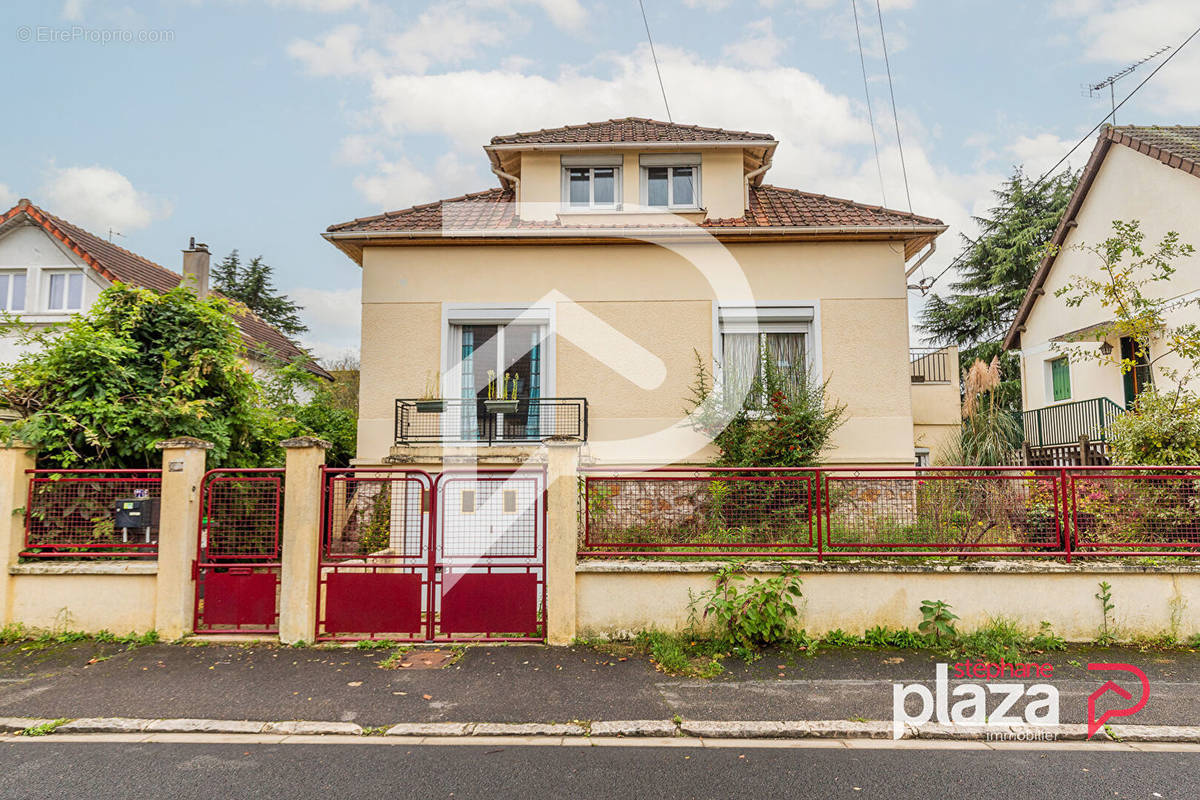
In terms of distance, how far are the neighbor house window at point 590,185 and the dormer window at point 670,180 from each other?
60 cm

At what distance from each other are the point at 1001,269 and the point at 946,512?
954 inches

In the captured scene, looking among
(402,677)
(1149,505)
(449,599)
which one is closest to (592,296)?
(449,599)

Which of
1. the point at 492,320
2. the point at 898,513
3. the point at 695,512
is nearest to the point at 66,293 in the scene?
the point at 492,320

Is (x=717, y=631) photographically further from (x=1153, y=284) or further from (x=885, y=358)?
(x=1153, y=284)

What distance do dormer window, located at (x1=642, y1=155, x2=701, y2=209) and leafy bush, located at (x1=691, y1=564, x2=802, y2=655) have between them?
303 inches

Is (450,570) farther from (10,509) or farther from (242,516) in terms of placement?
(10,509)

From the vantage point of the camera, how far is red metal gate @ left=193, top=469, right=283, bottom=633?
22.4ft

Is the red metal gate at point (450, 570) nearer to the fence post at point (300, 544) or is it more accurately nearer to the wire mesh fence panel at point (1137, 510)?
the fence post at point (300, 544)

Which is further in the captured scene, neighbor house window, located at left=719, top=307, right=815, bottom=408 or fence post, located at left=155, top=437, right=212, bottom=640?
neighbor house window, located at left=719, top=307, right=815, bottom=408

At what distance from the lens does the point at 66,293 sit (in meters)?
17.9

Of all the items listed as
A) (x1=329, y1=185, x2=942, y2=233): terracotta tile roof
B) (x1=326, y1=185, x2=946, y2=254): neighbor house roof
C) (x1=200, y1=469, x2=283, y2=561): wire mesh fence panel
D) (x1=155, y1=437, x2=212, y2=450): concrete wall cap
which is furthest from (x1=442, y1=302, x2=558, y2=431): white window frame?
(x1=155, y1=437, x2=212, y2=450): concrete wall cap

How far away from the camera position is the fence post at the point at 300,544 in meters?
6.73

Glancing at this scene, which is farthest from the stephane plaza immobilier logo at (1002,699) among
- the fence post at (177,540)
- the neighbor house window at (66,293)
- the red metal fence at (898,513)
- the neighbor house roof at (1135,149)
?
the neighbor house window at (66,293)

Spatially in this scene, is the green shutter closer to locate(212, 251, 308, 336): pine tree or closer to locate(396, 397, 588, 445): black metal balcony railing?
locate(396, 397, 588, 445): black metal balcony railing
